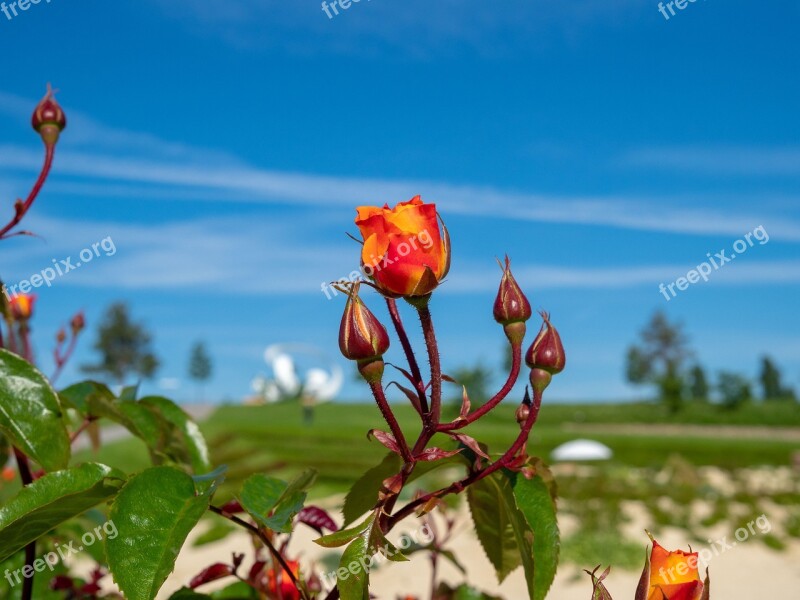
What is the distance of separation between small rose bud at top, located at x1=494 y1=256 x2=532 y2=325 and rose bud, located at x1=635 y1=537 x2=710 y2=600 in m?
0.31

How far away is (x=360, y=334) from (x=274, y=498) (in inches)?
11.4

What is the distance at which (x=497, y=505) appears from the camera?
3.70 feet

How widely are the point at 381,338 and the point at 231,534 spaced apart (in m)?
8.89

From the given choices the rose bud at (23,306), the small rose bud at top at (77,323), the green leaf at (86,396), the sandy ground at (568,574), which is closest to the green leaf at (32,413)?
the green leaf at (86,396)

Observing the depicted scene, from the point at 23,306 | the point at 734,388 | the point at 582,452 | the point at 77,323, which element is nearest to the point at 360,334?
the point at 23,306

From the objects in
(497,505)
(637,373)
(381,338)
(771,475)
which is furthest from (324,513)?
(637,373)

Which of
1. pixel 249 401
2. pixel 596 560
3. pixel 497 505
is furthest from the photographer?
pixel 249 401

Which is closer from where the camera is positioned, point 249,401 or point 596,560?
point 596,560

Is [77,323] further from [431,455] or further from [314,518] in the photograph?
[431,455]

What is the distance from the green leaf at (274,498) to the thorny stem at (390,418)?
15 centimetres

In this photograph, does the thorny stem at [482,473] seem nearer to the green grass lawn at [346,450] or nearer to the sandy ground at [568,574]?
the sandy ground at [568,574]

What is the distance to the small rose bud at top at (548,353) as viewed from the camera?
38.0 inches

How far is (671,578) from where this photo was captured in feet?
2.84

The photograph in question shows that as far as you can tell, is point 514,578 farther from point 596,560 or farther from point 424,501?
point 424,501
